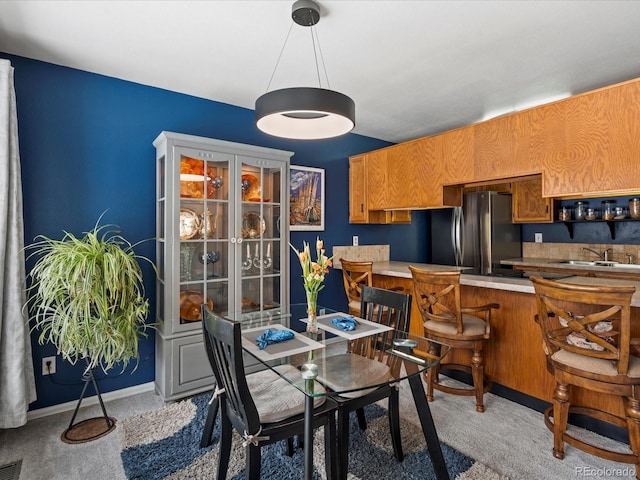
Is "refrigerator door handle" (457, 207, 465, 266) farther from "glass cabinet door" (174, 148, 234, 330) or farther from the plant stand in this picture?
the plant stand

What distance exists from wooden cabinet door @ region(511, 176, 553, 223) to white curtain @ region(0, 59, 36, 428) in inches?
195

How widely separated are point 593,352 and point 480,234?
2756 millimetres

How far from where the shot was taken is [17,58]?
2465mm

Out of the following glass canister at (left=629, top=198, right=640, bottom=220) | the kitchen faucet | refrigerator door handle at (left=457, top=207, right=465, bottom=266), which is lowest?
the kitchen faucet

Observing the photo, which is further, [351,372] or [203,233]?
[203,233]

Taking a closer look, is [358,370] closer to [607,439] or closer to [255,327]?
[255,327]

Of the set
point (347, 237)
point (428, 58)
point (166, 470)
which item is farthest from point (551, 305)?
point (347, 237)

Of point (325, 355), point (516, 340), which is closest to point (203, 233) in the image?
point (325, 355)

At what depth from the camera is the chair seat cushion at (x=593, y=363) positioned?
1793 mm

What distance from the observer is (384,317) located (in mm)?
2484

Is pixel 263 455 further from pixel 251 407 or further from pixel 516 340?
pixel 516 340

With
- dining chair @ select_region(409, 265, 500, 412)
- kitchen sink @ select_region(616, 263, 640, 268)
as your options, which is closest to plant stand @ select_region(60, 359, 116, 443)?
dining chair @ select_region(409, 265, 500, 412)

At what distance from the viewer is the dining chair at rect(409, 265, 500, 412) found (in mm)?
2480

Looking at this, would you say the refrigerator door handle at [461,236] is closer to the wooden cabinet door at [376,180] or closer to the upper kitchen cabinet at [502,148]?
the wooden cabinet door at [376,180]
